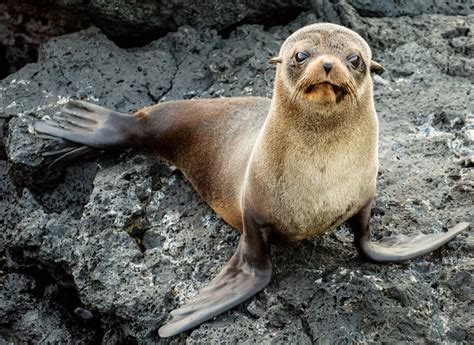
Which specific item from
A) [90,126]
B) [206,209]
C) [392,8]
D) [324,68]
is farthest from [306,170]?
[392,8]

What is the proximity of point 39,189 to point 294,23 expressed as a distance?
102 inches

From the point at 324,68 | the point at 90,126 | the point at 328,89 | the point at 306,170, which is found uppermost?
the point at 324,68

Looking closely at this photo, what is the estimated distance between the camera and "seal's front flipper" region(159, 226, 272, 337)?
500cm

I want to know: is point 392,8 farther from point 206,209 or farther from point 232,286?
point 232,286

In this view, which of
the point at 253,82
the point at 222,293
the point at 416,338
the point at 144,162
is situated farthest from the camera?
the point at 253,82

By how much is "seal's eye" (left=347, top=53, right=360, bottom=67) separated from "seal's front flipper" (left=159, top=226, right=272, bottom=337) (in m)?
1.15

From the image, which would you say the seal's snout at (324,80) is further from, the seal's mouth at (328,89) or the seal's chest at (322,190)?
the seal's chest at (322,190)

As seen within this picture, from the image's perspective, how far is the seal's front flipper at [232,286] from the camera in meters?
5.00

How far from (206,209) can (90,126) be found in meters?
1.35

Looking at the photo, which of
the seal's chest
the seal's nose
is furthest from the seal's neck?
the seal's nose

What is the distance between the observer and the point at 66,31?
7672mm

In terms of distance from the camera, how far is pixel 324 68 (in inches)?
177

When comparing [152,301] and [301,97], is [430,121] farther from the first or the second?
[152,301]

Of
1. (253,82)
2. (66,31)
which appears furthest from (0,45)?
(253,82)
